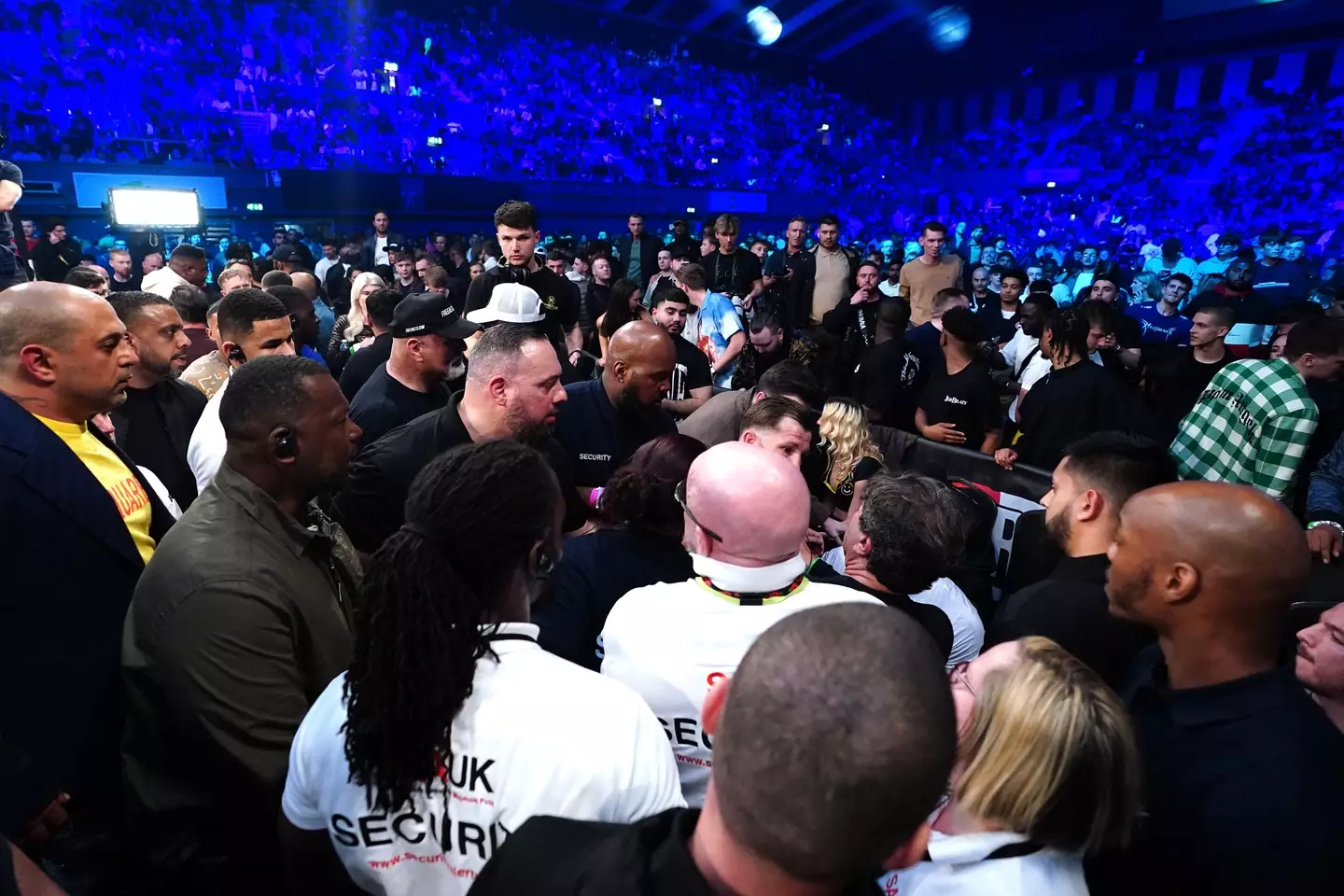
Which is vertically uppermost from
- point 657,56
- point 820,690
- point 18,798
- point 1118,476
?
point 657,56

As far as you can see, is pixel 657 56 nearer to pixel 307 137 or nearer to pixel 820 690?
pixel 307 137

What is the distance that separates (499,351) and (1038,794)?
6.85ft

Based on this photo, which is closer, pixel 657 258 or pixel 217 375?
pixel 217 375

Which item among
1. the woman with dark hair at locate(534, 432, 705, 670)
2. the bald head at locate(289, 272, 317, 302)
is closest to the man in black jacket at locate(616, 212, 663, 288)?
the bald head at locate(289, 272, 317, 302)

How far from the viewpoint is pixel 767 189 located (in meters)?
17.3

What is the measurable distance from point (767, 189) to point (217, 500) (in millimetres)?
16917

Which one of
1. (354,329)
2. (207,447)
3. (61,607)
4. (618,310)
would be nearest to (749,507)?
(61,607)

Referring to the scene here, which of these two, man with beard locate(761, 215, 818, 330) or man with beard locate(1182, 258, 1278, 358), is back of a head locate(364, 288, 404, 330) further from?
man with beard locate(1182, 258, 1278, 358)

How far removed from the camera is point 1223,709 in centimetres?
143

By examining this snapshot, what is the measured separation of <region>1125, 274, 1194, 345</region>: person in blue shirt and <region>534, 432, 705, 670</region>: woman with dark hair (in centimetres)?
537

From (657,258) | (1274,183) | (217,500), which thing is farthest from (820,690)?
(1274,183)

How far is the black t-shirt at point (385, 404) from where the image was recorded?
3125mm

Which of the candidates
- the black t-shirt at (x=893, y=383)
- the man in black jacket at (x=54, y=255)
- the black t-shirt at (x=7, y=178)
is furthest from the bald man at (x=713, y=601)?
the man in black jacket at (x=54, y=255)

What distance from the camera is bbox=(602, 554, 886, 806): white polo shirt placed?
152 cm
